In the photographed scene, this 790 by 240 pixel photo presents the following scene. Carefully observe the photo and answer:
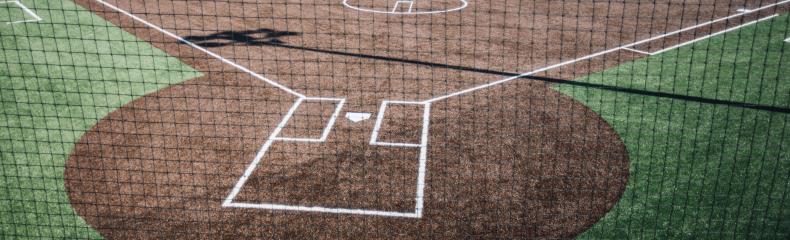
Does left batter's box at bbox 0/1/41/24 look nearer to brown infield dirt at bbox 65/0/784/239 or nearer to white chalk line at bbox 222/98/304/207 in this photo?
brown infield dirt at bbox 65/0/784/239

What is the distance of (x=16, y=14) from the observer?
715 inches

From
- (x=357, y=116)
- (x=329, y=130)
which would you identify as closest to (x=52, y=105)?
(x=329, y=130)

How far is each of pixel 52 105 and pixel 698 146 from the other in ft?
33.9

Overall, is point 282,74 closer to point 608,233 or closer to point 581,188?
point 581,188

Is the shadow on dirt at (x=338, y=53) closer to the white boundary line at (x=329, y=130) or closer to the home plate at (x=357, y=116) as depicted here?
the white boundary line at (x=329, y=130)

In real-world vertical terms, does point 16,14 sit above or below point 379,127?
above

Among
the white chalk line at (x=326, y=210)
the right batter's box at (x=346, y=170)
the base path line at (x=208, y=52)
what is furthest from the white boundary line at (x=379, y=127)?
the white chalk line at (x=326, y=210)

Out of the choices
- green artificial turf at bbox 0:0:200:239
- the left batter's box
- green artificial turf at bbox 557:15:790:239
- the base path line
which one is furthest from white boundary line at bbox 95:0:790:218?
the left batter's box

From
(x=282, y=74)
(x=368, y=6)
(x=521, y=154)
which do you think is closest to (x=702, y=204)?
(x=521, y=154)

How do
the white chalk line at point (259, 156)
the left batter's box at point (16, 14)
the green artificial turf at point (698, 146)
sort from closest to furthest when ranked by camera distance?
1. the green artificial turf at point (698, 146)
2. the white chalk line at point (259, 156)
3. the left batter's box at point (16, 14)

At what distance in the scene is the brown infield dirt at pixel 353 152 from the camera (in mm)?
7918

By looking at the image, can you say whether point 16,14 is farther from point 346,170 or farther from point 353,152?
point 346,170

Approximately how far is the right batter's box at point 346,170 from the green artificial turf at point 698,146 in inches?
97.1

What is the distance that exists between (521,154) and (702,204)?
96.3 inches
